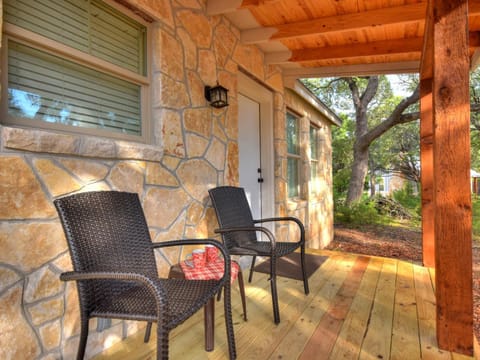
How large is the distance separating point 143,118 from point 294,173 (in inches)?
131

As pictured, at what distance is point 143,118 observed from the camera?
2.00 m

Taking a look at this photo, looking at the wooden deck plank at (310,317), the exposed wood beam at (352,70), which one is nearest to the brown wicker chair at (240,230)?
the wooden deck plank at (310,317)

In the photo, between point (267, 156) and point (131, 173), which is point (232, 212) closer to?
point (131, 173)

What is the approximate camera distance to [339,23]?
2.64 m

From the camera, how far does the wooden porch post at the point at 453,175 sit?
1534 mm

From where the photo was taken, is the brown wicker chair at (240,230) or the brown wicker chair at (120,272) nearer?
the brown wicker chair at (120,272)

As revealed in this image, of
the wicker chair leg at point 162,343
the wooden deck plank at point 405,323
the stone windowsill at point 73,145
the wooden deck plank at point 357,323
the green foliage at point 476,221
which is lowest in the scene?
the green foliage at point 476,221

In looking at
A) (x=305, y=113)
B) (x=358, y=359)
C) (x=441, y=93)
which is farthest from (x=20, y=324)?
(x=305, y=113)

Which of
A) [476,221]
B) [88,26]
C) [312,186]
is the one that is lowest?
[476,221]

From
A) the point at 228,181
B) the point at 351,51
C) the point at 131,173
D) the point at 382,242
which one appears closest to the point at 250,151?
the point at 228,181

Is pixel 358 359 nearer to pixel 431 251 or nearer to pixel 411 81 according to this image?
pixel 431 251

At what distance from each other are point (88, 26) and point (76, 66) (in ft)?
0.85

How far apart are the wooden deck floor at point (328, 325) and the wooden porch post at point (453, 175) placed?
0.22m

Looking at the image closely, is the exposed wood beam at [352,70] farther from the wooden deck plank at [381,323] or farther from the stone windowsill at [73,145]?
the stone windowsill at [73,145]
